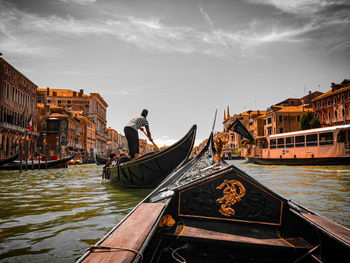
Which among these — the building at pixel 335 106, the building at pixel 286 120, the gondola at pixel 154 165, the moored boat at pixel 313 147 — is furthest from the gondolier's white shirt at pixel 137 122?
the building at pixel 286 120

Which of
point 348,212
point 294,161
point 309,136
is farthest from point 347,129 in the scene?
point 348,212

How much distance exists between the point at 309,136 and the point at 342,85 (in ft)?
48.3

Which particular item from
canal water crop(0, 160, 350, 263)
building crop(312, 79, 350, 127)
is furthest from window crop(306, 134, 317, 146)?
building crop(312, 79, 350, 127)

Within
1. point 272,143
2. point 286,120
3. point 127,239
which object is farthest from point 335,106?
point 127,239

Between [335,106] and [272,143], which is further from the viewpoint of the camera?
[335,106]

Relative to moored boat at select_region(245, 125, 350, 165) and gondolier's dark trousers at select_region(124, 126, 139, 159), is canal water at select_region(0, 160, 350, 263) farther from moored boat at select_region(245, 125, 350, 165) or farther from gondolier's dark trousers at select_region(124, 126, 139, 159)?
moored boat at select_region(245, 125, 350, 165)

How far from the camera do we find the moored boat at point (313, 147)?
42.3ft

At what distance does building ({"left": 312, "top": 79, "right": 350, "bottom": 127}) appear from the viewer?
2317cm

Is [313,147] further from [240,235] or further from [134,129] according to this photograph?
[240,235]

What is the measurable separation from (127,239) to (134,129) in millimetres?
4457

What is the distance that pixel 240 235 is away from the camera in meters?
1.68

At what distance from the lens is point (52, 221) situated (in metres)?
3.05

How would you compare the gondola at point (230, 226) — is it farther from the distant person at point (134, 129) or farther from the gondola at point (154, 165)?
the distant person at point (134, 129)

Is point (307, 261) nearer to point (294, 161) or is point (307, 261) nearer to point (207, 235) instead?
point (207, 235)
